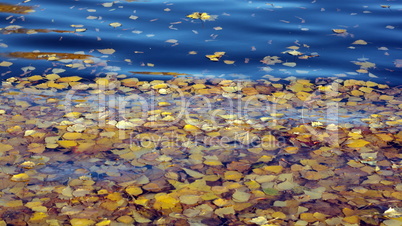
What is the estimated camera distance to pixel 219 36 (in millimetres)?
6242

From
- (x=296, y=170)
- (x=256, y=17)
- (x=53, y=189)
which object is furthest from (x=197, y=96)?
(x=256, y=17)

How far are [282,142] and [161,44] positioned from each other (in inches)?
102

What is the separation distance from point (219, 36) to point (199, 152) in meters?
2.82

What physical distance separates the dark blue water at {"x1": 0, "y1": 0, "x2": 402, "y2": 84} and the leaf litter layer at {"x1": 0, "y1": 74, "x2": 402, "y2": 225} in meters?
0.36

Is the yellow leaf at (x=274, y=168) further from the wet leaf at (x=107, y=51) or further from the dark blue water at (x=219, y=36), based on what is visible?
the wet leaf at (x=107, y=51)

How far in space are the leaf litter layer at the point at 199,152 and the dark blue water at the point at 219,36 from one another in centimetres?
36

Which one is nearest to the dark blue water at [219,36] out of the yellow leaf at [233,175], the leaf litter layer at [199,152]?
the leaf litter layer at [199,152]

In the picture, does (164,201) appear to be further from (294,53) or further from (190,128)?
(294,53)

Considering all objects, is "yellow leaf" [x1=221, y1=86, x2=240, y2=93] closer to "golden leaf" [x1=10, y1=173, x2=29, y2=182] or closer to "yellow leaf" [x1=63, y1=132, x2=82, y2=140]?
"yellow leaf" [x1=63, y1=132, x2=82, y2=140]

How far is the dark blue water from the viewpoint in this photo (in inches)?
214

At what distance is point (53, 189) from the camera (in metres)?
3.19

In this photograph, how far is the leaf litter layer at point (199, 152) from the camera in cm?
301

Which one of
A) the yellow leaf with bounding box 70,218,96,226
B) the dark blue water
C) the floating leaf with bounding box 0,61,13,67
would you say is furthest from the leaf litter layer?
the floating leaf with bounding box 0,61,13,67

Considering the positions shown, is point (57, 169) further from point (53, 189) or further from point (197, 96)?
point (197, 96)
